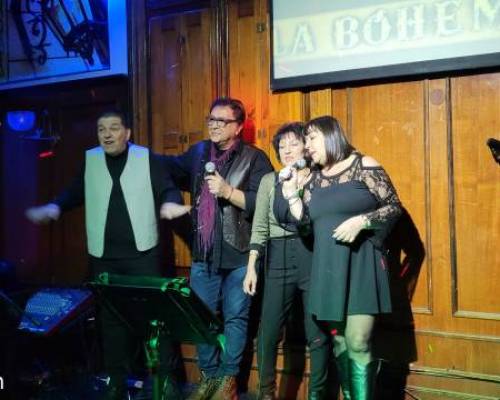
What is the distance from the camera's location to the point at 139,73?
4457 mm

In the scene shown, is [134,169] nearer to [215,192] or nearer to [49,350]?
[215,192]

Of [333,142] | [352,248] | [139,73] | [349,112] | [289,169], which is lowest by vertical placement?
[352,248]

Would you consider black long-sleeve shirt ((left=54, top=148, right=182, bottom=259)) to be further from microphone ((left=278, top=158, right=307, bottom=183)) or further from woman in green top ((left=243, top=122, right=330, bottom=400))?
microphone ((left=278, top=158, right=307, bottom=183))

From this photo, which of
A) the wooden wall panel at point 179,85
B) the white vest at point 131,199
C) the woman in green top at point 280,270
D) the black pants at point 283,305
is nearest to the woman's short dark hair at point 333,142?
the woman in green top at point 280,270

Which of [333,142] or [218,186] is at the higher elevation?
[333,142]

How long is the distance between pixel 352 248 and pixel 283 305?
0.65 metres

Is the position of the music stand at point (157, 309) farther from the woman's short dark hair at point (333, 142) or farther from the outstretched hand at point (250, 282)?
the woman's short dark hair at point (333, 142)

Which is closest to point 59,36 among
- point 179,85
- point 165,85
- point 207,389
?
point 165,85

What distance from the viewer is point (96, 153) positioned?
379 cm

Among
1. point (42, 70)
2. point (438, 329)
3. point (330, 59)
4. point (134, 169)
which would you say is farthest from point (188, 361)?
point (42, 70)

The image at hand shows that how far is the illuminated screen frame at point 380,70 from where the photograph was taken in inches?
133

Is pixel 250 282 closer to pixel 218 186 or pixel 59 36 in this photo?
pixel 218 186

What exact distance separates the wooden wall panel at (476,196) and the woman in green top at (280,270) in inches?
39.4

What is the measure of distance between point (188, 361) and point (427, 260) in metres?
1.97
